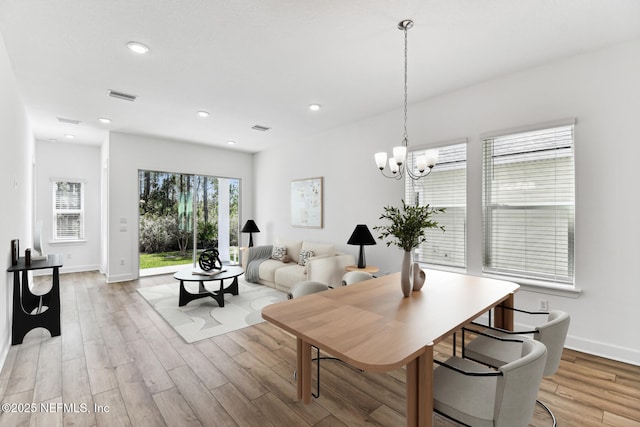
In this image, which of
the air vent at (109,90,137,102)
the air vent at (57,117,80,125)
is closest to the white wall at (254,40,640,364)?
the air vent at (109,90,137,102)

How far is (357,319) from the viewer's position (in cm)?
168

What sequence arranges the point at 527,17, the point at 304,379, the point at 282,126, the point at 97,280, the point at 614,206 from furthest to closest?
the point at 97,280
the point at 282,126
the point at 614,206
the point at 527,17
the point at 304,379

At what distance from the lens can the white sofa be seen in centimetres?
435

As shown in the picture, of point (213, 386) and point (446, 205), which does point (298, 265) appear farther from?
point (213, 386)

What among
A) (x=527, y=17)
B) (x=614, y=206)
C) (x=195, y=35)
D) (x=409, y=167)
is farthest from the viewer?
(x=409, y=167)

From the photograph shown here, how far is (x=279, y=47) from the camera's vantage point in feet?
8.75

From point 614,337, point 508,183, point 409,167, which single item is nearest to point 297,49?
point 409,167

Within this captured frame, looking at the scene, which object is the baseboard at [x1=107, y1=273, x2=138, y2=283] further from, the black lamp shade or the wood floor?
the wood floor

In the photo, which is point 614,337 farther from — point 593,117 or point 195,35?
point 195,35

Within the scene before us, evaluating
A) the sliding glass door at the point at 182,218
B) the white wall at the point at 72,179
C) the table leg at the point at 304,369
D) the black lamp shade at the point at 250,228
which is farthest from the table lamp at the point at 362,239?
the white wall at the point at 72,179

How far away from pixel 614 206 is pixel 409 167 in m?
2.10

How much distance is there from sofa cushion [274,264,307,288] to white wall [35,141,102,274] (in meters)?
4.75

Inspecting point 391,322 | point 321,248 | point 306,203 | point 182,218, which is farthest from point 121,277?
point 391,322

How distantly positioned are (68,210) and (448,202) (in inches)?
300
